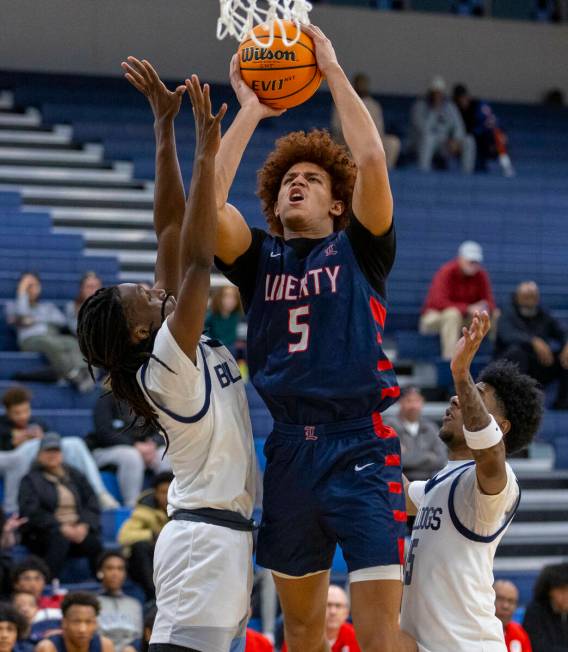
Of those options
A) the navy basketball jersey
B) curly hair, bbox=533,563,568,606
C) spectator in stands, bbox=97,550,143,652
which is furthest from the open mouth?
curly hair, bbox=533,563,568,606

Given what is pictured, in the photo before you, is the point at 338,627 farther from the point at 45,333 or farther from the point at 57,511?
the point at 45,333

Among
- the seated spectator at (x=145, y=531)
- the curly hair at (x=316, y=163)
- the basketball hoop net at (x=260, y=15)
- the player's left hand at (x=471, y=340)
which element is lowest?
the seated spectator at (x=145, y=531)

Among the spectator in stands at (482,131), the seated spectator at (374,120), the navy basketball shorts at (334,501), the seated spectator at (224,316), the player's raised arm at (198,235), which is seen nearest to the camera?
the player's raised arm at (198,235)

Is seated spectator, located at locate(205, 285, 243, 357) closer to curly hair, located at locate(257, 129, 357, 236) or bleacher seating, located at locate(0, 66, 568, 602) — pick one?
bleacher seating, located at locate(0, 66, 568, 602)

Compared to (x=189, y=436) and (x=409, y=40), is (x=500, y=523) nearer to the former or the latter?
(x=189, y=436)

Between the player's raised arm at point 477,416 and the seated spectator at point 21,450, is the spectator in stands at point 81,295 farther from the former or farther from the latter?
the player's raised arm at point 477,416

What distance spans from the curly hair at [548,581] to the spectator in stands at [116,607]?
245 centimetres

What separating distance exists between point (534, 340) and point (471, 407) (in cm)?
740

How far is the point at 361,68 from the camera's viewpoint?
16.7m

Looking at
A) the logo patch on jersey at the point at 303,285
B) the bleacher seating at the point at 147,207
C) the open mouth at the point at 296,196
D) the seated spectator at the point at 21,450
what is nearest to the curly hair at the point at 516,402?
the logo patch on jersey at the point at 303,285

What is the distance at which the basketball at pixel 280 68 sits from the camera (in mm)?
4461

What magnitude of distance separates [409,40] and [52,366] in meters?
8.59

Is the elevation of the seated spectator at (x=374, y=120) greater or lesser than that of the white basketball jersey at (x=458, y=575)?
greater

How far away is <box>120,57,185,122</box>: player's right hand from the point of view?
14.9 feet
